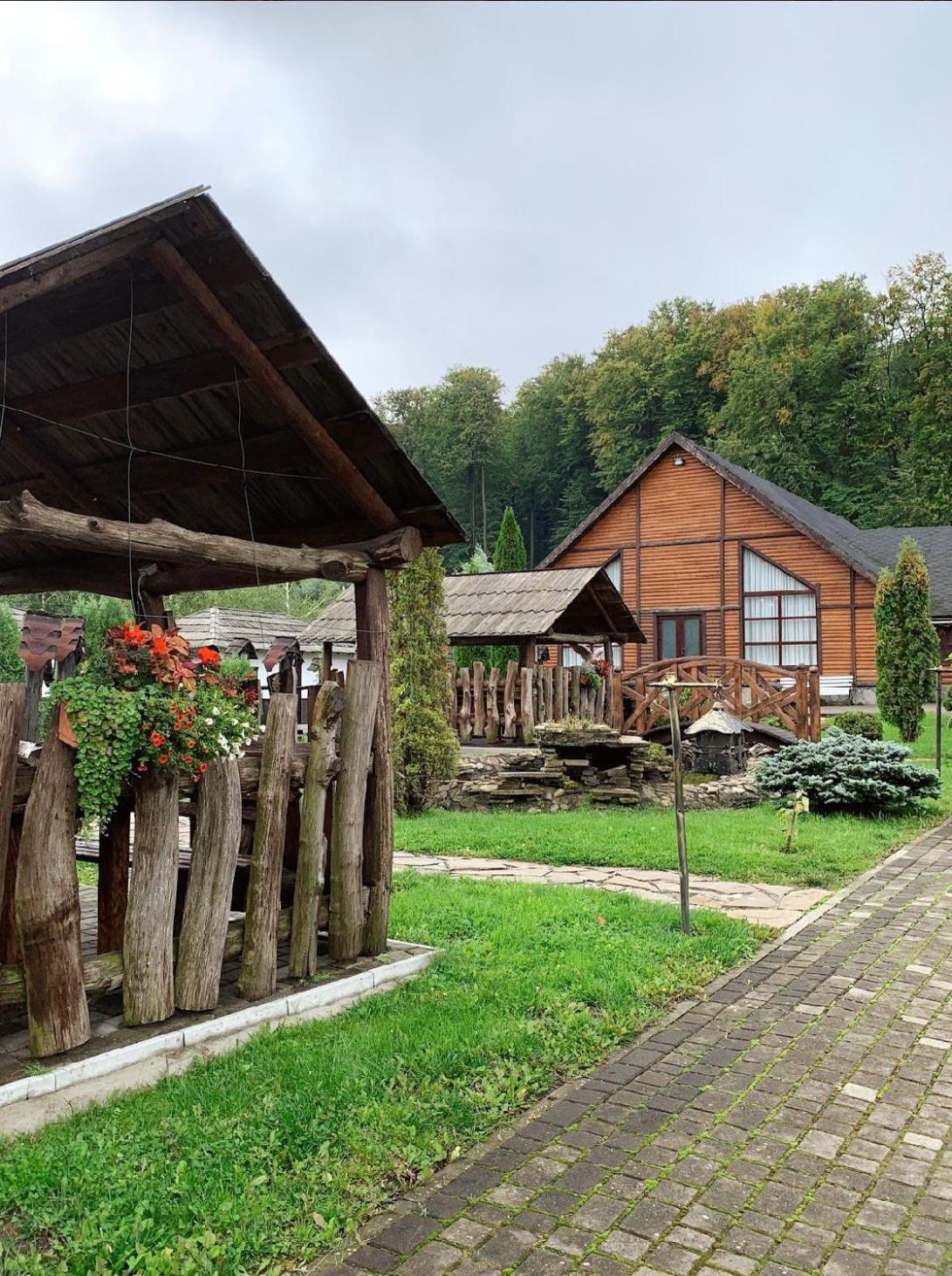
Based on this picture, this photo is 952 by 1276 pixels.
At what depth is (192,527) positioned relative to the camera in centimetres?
734

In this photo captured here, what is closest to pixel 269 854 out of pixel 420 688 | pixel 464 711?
pixel 420 688

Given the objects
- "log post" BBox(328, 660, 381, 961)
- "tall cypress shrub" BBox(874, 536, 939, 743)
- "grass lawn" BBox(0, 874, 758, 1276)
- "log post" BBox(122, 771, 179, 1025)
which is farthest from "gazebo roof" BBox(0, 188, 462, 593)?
"tall cypress shrub" BBox(874, 536, 939, 743)

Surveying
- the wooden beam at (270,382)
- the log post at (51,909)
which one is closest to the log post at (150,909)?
the log post at (51,909)

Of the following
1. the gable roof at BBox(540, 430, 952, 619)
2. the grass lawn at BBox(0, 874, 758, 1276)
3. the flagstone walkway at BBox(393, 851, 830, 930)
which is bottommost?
the flagstone walkway at BBox(393, 851, 830, 930)

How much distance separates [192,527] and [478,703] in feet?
32.2

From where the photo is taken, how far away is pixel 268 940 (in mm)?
5027

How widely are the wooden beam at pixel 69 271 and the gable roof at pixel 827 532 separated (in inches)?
928

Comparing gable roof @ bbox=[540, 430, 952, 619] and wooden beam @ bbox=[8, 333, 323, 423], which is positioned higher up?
gable roof @ bbox=[540, 430, 952, 619]

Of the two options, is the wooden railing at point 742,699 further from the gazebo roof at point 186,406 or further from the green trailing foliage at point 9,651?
the gazebo roof at point 186,406

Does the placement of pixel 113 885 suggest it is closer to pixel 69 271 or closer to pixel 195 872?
pixel 195 872

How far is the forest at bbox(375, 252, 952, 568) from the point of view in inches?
1708

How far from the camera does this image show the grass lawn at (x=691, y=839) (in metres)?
8.88

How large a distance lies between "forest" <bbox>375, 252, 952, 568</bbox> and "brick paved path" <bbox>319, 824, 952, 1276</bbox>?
3783 centimetres

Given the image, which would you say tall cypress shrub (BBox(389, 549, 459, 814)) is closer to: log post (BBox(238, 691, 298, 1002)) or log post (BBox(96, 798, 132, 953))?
log post (BBox(238, 691, 298, 1002))
